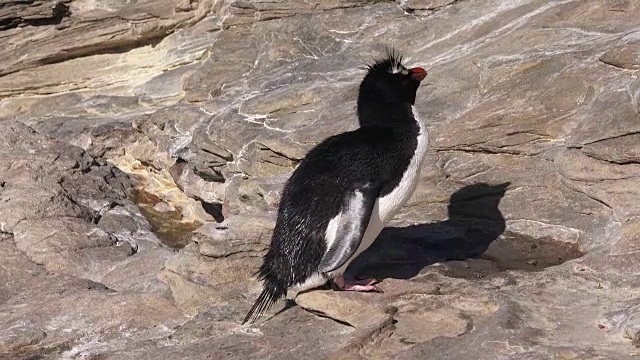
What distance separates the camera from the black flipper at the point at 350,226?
501cm

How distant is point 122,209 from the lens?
9.00 meters

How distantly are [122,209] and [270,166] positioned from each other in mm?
1531

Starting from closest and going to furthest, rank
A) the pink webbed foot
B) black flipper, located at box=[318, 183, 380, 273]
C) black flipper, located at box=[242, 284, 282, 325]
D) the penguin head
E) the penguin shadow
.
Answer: black flipper, located at box=[318, 183, 380, 273] < black flipper, located at box=[242, 284, 282, 325] < the pink webbed foot < the penguin head < the penguin shadow

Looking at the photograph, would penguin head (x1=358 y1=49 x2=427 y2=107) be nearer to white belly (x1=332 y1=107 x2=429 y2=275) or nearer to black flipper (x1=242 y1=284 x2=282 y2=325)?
white belly (x1=332 y1=107 x2=429 y2=275)

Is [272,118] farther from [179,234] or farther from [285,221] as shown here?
[285,221]

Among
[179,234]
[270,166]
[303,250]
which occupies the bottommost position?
[179,234]

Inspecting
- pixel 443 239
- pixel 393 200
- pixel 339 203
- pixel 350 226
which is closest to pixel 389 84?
pixel 393 200

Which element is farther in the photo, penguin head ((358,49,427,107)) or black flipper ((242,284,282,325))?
penguin head ((358,49,427,107))

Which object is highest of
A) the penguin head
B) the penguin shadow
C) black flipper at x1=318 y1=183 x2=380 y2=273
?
the penguin head

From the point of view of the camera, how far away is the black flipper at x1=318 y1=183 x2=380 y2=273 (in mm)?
5012

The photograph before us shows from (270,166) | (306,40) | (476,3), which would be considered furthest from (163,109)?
(476,3)

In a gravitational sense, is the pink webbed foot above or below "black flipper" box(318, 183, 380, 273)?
below

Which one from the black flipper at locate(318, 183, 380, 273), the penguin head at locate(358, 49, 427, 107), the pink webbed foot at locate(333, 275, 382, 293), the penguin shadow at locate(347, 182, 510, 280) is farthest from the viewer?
the penguin shadow at locate(347, 182, 510, 280)

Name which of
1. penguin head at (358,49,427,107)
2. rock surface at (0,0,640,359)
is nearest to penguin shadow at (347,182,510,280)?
rock surface at (0,0,640,359)
